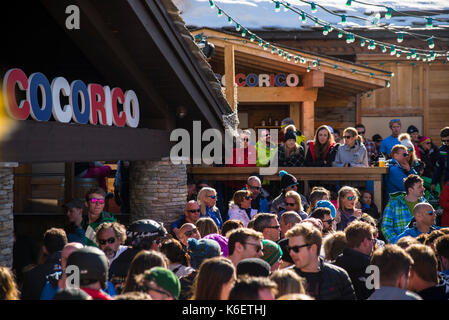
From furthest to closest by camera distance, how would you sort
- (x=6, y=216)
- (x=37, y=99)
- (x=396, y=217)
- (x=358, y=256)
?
(x=396, y=217)
(x=37, y=99)
(x=6, y=216)
(x=358, y=256)

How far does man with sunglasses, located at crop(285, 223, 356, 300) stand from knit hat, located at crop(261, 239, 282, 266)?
0.67m

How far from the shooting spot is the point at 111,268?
540 cm

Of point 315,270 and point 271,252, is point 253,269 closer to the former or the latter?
point 315,270

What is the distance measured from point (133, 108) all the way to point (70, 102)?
5.08 feet

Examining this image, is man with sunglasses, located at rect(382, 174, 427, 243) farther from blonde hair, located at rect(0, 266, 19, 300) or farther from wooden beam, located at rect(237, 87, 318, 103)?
wooden beam, located at rect(237, 87, 318, 103)

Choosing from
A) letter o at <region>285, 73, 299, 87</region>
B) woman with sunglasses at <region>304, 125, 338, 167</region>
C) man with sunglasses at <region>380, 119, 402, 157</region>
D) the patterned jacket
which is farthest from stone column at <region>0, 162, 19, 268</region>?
letter o at <region>285, 73, 299, 87</region>

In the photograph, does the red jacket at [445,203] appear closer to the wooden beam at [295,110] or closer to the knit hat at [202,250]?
the knit hat at [202,250]

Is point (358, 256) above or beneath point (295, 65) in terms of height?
beneath

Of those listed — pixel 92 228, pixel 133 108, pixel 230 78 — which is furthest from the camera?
pixel 230 78

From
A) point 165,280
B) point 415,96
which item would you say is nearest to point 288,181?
point 165,280

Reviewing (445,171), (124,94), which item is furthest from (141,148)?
(445,171)

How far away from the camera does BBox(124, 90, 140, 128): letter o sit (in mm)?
8211

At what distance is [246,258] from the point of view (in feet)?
16.5

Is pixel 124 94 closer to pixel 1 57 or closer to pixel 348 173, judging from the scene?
pixel 1 57
